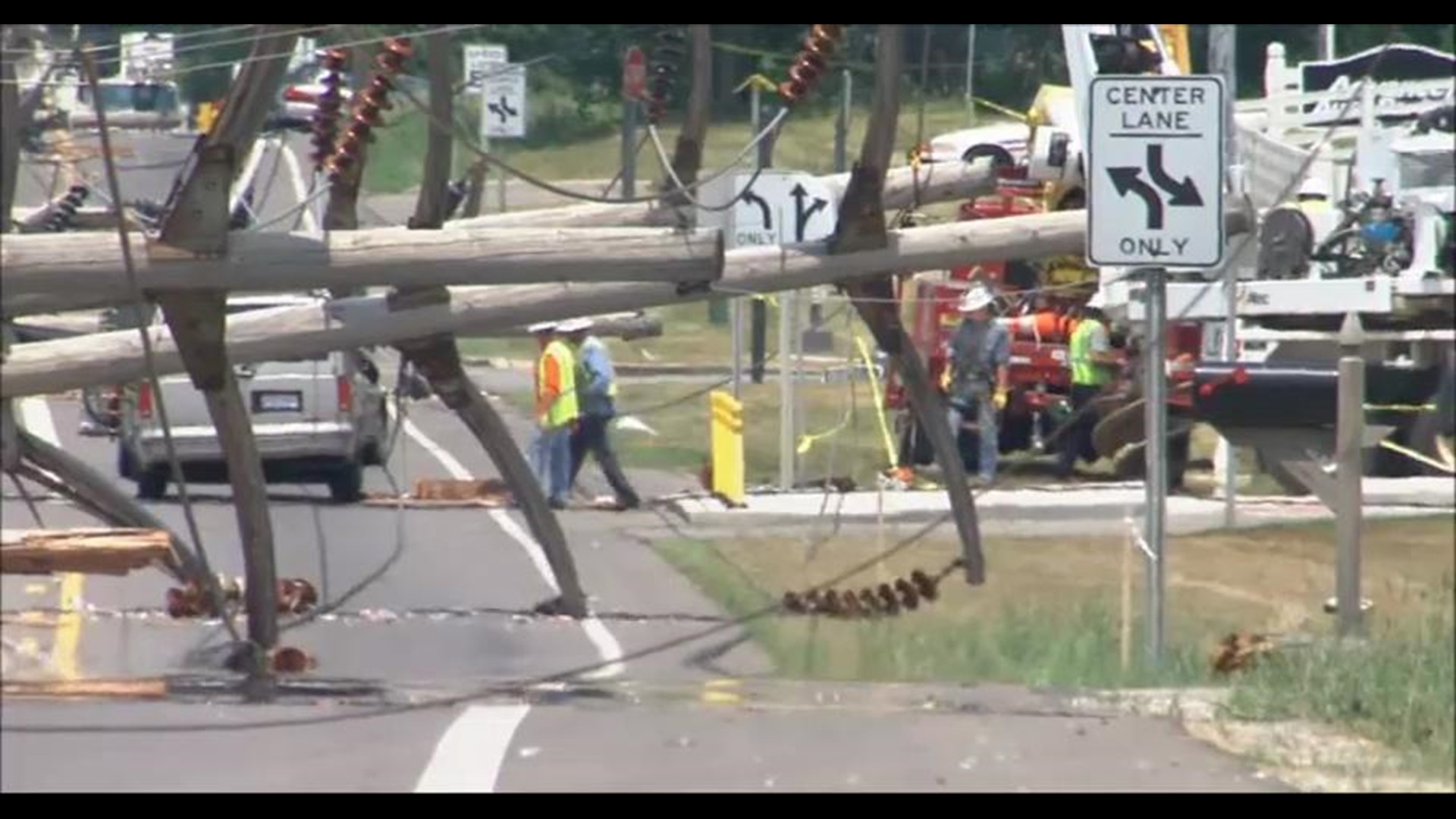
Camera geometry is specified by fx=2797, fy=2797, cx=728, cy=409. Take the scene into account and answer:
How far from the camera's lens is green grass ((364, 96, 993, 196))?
50.0 ft

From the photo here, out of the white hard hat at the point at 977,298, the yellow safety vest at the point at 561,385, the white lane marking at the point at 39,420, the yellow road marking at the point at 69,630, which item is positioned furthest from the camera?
the white hard hat at the point at 977,298

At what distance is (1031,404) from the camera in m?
23.8

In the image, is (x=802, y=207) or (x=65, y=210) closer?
(x=65, y=210)

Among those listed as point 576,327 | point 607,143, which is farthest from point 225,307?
point 576,327

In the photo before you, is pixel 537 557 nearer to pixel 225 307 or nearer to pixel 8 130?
pixel 225 307

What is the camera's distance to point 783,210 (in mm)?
14773

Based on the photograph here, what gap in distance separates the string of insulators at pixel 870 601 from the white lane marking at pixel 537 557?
3.23 ft

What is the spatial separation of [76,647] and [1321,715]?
15.1ft

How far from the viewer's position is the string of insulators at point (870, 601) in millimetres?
13430

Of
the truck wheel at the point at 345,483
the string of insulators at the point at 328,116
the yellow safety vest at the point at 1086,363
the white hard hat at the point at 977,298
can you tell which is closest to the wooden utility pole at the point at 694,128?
the string of insulators at the point at 328,116

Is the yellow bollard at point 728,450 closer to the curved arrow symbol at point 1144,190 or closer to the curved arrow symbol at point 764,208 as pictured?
the curved arrow symbol at point 764,208

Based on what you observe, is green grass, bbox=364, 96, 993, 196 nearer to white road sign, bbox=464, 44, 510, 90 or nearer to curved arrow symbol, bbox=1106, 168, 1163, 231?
white road sign, bbox=464, 44, 510, 90

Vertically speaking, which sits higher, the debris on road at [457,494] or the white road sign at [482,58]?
the white road sign at [482,58]

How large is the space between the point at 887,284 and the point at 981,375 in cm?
903
